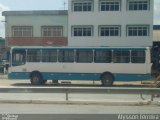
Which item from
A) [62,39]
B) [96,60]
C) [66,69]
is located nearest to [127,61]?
[96,60]

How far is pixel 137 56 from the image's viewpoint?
29.5 m

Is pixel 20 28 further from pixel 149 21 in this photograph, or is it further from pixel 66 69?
pixel 66 69

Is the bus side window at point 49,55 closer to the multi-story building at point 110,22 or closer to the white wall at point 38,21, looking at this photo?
the multi-story building at point 110,22

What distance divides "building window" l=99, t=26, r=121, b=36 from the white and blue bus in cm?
2467

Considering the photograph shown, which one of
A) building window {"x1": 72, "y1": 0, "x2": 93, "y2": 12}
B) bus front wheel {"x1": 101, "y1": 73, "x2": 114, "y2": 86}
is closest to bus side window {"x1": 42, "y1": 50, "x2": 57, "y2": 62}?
bus front wheel {"x1": 101, "y1": 73, "x2": 114, "y2": 86}

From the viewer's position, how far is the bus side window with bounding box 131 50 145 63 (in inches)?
1156

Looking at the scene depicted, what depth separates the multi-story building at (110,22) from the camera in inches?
2120

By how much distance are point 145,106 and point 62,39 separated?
44149mm

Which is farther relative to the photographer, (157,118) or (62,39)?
(62,39)

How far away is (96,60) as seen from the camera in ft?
99.1

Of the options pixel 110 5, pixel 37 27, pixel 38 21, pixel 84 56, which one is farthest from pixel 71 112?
pixel 37 27

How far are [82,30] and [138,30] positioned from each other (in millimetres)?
7401

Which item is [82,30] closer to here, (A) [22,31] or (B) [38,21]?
(B) [38,21]

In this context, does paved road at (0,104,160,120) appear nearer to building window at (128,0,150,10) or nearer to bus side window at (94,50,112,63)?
bus side window at (94,50,112,63)
